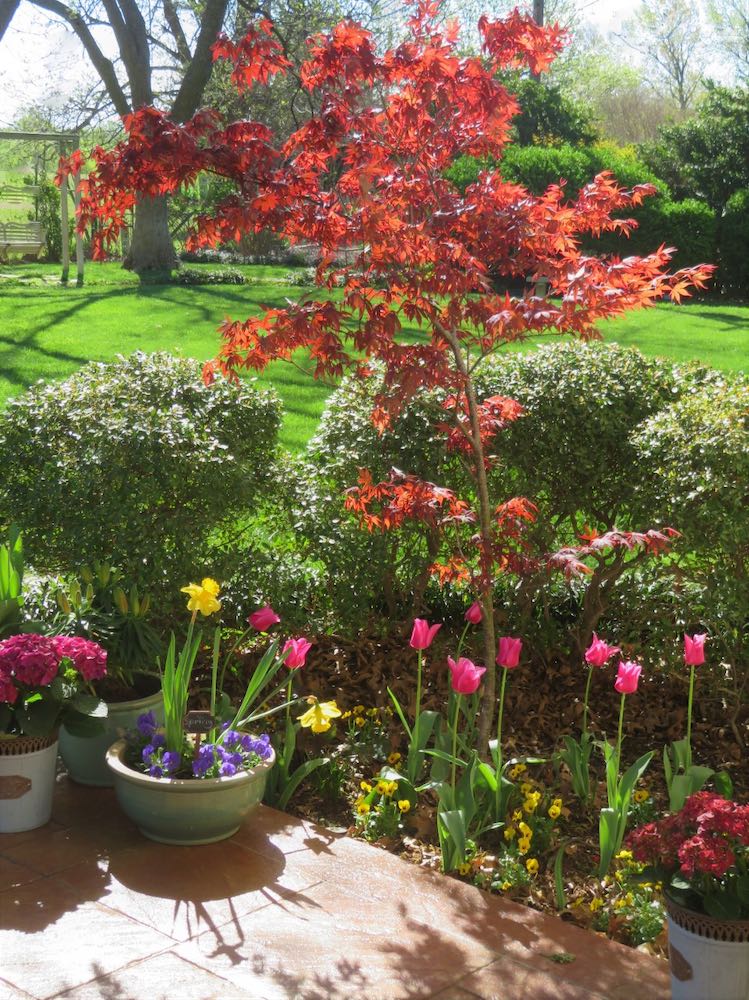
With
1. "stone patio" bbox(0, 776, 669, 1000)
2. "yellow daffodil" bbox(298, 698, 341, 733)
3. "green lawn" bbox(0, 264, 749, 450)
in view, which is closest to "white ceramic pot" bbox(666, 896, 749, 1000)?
"stone patio" bbox(0, 776, 669, 1000)

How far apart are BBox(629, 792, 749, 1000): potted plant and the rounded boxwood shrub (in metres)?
2.53

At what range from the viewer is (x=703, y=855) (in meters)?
2.45

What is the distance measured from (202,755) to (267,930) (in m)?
0.67

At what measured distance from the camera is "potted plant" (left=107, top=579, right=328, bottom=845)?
3271 mm

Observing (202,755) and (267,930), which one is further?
(202,755)

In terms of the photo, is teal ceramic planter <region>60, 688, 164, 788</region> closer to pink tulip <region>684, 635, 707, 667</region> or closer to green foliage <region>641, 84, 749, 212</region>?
pink tulip <region>684, 635, 707, 667</region>

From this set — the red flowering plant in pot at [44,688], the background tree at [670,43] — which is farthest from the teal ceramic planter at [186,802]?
the background tree at [670,43]

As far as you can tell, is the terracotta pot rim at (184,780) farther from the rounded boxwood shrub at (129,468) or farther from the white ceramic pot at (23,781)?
the rounded boxwood shrub at (129,468)

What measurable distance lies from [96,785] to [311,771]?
0.73m

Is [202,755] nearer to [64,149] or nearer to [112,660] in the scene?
[112,660]

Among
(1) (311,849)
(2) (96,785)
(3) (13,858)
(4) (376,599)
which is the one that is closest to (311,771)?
(1) (311,849)

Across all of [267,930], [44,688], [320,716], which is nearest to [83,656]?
[44,688]

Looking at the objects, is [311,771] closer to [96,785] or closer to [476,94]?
[96,785]

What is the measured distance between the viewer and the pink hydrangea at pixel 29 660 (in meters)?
3.28
